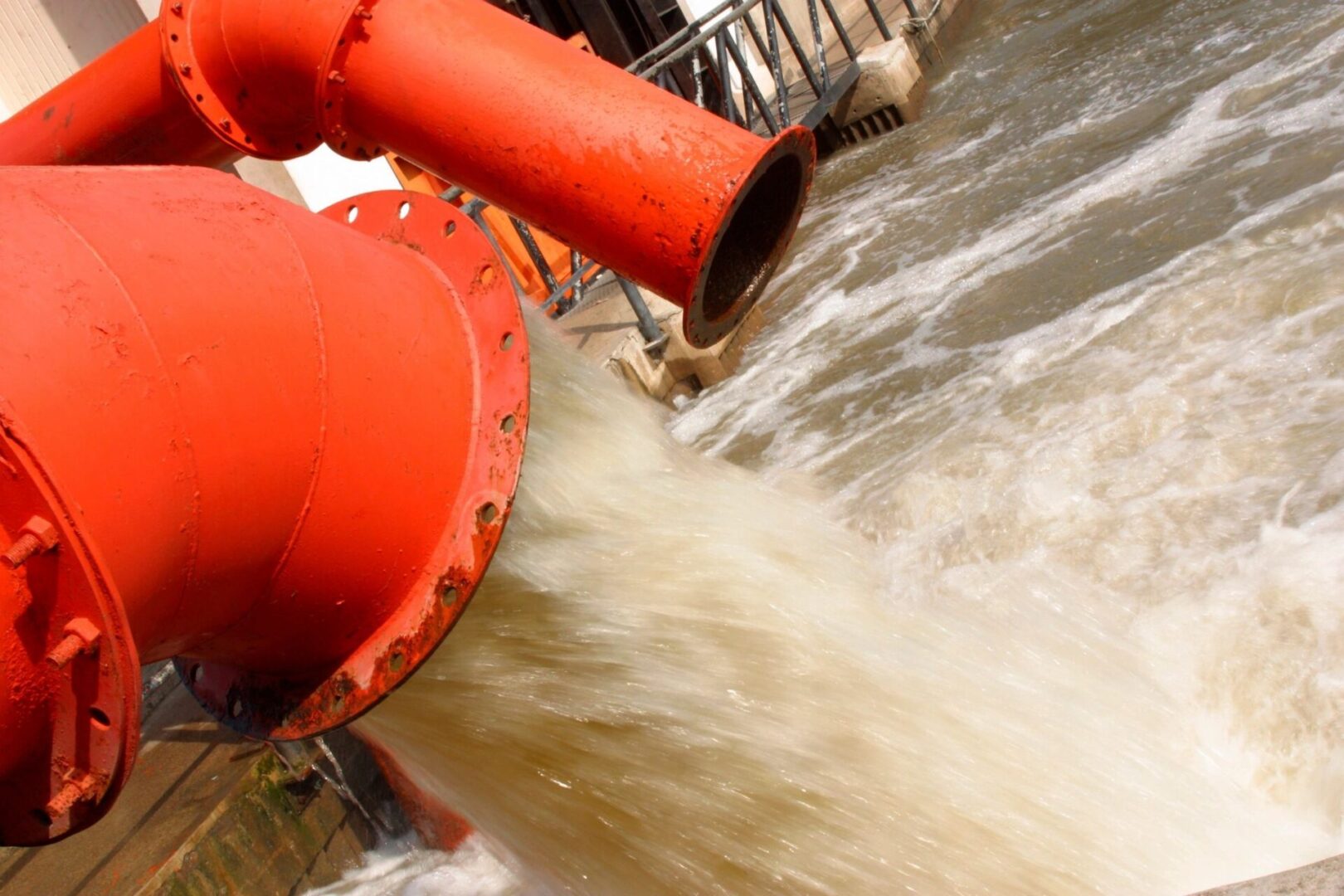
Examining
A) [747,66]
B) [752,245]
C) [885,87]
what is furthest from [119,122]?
[747,66]

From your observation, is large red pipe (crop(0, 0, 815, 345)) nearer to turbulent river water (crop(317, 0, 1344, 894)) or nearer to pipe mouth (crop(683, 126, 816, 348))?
pipe mouth (crop(683, 126, 816, 348))

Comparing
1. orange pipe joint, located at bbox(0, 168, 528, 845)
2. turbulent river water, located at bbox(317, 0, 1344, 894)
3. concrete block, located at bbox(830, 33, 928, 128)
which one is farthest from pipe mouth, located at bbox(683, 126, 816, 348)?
concrete block, located at bbox(830, 33, 928, 128)

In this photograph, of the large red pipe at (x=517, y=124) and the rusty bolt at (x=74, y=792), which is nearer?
the rusty bolt at (x=74, y=792)

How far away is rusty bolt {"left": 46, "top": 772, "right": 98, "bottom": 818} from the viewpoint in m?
1.52

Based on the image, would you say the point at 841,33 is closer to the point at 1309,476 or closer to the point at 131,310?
the point at 1309,476

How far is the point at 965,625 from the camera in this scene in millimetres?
2922

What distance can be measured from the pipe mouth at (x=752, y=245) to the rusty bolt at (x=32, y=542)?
998 mm

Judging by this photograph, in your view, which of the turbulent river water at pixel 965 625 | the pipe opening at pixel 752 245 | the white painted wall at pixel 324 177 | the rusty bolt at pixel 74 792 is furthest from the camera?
the white painted wall at pixel 324 177

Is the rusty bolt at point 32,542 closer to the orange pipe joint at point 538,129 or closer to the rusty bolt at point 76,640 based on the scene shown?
the rusty bolt at point 76,640

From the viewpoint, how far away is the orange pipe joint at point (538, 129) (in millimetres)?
1838

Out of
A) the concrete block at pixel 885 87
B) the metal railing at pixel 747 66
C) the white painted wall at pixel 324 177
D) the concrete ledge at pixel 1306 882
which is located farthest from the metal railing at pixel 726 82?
the concrete ledge at pixel 1306 882

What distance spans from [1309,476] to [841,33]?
23.6 ft

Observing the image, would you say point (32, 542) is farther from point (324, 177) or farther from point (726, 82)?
point (324, 177)

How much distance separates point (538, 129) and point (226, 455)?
74 centimetres
